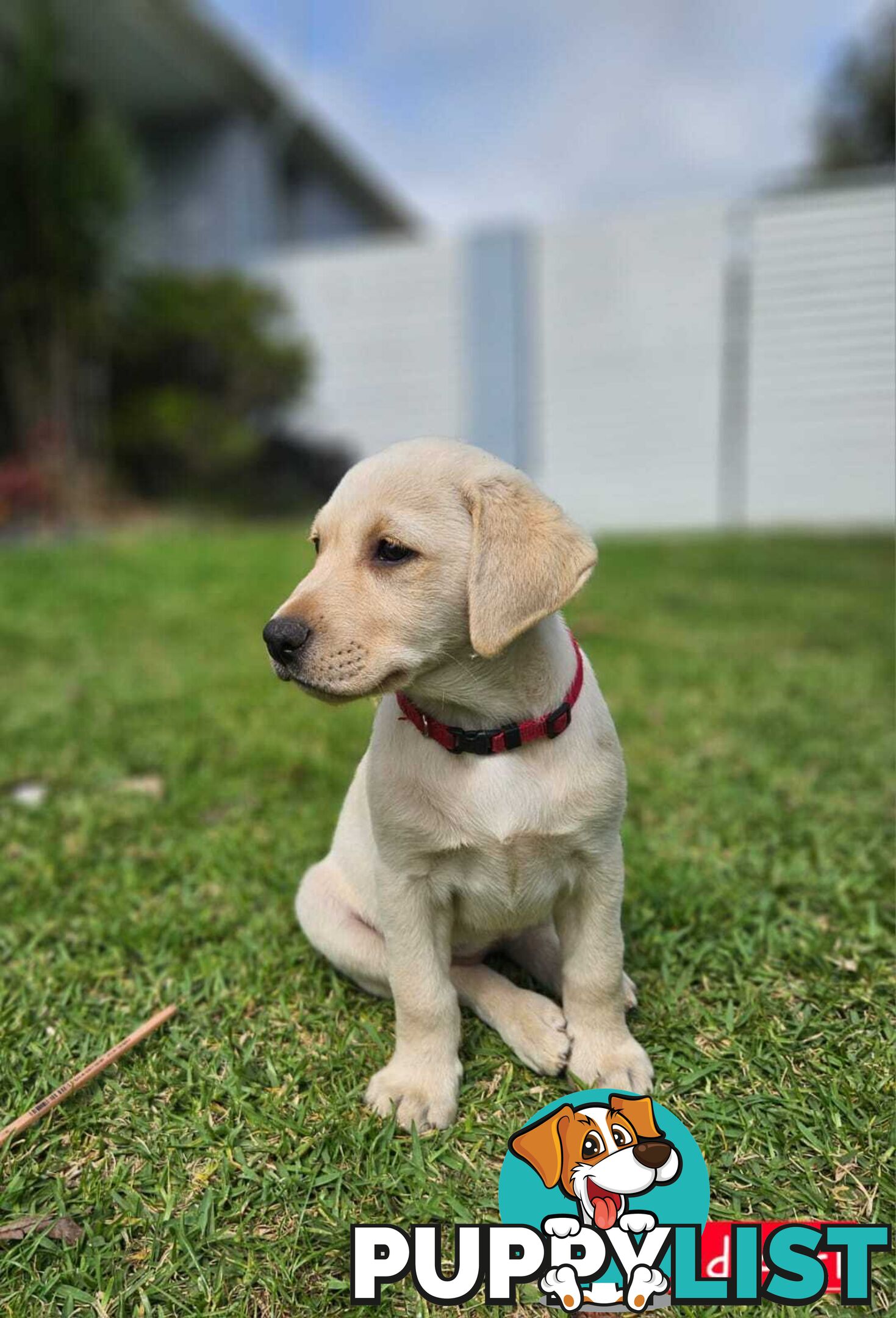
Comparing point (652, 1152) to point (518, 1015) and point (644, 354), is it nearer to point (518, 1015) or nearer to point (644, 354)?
point (518, 1015)

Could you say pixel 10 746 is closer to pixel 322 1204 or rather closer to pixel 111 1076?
pixel 111 1076

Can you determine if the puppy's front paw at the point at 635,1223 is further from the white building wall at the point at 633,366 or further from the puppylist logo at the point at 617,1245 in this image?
the white building wall at the point at 633,366

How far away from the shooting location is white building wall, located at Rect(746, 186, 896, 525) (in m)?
12.1

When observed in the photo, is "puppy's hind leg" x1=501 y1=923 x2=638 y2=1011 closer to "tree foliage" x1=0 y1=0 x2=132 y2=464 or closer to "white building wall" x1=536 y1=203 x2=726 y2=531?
"tree foliage" x1=0 y1=0 x2=132 y2=464

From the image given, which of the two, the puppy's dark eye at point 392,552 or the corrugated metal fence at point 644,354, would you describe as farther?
the corrugated metal fence at point 644,354

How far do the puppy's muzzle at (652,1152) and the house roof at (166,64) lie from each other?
13.8m

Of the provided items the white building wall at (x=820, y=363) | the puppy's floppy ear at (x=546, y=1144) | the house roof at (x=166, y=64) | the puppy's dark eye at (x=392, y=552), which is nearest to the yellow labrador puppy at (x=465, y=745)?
the puppy's dark eye at (x=392, y=552)

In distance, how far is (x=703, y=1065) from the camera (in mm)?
1918

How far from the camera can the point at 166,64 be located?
1355 centimetres

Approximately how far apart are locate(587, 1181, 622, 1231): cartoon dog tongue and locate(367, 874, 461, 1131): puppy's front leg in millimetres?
401

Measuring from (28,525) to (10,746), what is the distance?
7.37m

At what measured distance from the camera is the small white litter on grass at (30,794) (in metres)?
3.41

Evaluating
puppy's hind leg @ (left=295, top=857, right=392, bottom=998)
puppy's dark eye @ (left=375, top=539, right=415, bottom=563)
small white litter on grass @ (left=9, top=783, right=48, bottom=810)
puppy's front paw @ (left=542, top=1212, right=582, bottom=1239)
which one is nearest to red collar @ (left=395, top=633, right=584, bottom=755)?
puppy's dark eye @ (left=375, top=539, right=415, bottom=563)

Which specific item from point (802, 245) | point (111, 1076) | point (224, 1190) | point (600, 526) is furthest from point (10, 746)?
point (802, 245)
